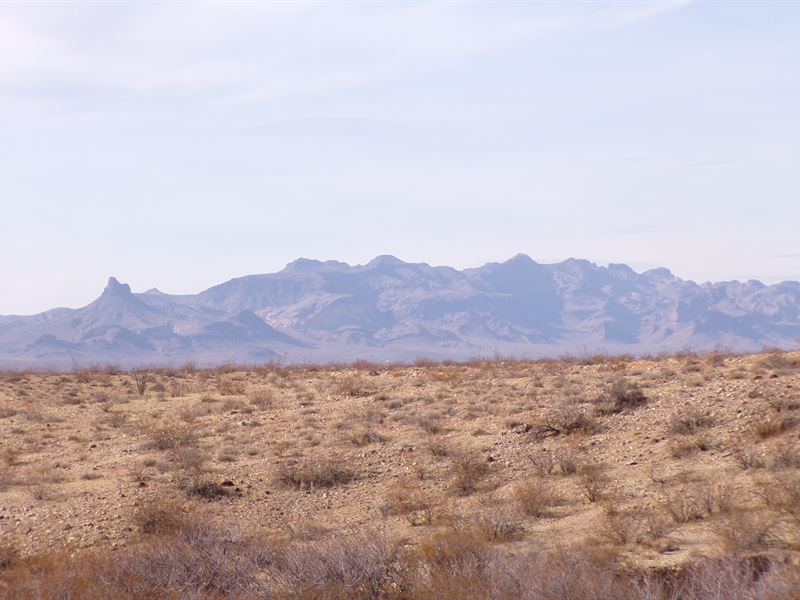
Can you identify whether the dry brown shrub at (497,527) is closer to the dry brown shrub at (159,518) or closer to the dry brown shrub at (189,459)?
the dry brown shrub at (159,518)

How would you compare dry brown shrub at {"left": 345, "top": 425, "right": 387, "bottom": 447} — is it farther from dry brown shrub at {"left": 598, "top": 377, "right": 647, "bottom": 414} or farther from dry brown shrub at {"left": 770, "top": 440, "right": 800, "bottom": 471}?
dry brown shrub at {"left": 770, "top": 440, "right": 800, "bottom": 471}

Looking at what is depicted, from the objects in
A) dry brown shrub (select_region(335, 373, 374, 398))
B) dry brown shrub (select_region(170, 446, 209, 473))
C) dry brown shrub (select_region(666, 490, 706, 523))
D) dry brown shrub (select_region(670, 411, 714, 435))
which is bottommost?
dry brown shrub (select_region(666, 490, 706, 523))

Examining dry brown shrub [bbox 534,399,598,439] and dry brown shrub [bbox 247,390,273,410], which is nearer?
dry brown shrub [bbox 534,399,598,439]

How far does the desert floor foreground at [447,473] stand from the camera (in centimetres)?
1234

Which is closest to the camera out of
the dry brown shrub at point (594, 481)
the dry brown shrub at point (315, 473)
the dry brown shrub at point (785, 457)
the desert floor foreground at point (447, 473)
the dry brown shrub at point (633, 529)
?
the dry brown shrub at point (633, 529)

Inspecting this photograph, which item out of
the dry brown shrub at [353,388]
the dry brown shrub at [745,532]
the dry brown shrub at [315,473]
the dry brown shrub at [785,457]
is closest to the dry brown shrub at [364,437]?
the dry brown shrub at [315,473]

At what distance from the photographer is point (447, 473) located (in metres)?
17.0

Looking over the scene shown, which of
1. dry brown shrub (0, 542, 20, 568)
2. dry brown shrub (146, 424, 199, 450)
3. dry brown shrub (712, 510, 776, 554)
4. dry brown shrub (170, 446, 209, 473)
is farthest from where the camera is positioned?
dry brown shrub (146, 424, 199, 450)

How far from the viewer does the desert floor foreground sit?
40.5 feet

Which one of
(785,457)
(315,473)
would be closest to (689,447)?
(785,457)

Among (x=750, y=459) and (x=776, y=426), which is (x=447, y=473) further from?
(x=776, y=426)

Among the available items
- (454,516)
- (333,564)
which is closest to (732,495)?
(454,516)

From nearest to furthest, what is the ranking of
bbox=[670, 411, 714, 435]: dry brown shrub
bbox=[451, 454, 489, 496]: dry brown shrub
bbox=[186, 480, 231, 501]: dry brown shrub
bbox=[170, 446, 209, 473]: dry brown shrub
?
bbox=[451, 454, 489, 496]: dry brown shrub → bbox=[186, 480, 231, 501]: dry brown shrub → bbox=[670, 411, 714, 435]: dry brown shrub → bbox=[170, 446, 209, 473]: dry brown shrub

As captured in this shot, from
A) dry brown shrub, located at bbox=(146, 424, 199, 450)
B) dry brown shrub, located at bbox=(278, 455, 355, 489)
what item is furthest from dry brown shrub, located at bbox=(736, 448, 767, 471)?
dry brown shrub, located at bbox=(146, 424, 199, 450)
